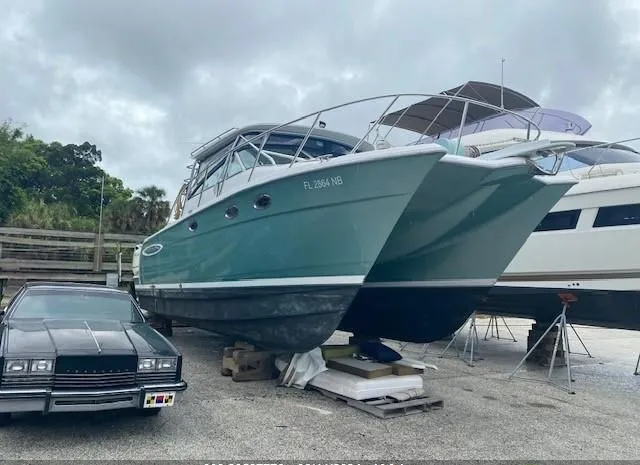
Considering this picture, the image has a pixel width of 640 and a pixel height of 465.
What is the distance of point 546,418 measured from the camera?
550cm

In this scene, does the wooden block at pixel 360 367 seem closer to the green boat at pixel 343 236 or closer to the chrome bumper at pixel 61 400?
the green boat at pixel 343 236

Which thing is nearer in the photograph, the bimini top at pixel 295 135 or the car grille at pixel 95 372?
the car grille at pixel 95 372

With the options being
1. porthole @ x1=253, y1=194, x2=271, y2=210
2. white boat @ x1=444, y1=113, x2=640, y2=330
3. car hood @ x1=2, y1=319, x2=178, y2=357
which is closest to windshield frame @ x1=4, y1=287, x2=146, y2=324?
car hood @ x1=2, y1=319, x2=178, y2=357

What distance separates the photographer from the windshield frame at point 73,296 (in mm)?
4988

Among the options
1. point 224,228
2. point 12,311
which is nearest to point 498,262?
point 224,228

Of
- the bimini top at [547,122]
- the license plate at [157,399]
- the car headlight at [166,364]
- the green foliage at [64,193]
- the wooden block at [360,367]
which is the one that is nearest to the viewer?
the license plate at [157,399]

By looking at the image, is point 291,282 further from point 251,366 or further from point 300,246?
point 251,366

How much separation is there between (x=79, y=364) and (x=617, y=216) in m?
7.62

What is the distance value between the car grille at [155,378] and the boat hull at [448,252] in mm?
3389

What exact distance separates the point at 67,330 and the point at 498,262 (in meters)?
5.19

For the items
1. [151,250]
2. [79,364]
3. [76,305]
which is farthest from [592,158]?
[79,364]

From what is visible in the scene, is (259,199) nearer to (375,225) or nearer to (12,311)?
(375,225)

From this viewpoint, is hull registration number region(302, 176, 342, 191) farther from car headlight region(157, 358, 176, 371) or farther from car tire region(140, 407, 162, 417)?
car tire region(140, 407, 162, 417)

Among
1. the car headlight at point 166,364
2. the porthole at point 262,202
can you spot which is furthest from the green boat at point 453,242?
the car headlight at point 166,364
